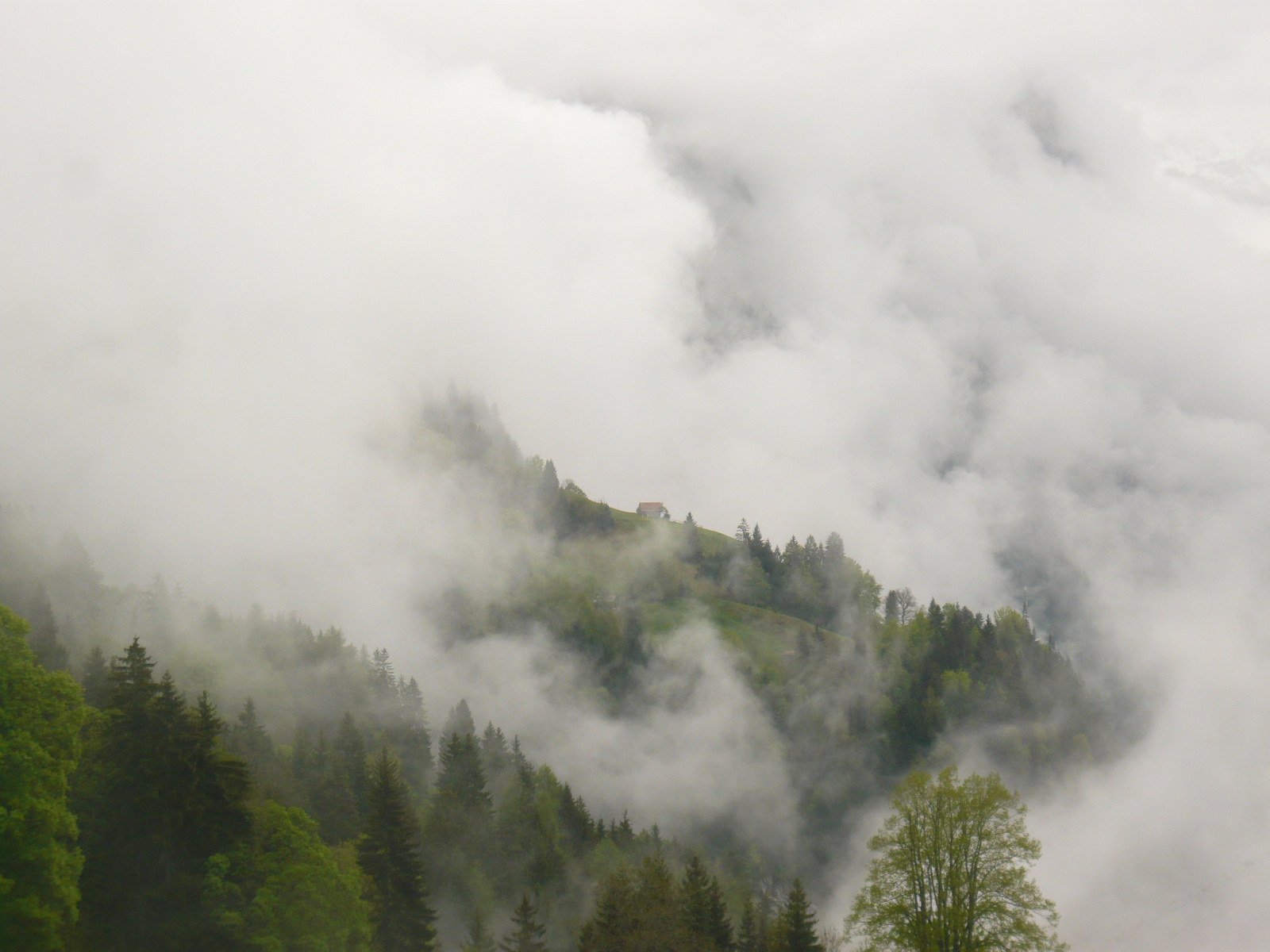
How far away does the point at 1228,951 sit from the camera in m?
146

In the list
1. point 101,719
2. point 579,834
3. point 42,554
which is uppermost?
point 42,554

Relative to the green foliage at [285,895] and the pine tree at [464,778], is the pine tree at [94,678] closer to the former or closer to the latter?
the green foliage at [285,895]

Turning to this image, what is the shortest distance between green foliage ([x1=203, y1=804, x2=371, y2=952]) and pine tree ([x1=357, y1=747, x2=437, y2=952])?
294cm

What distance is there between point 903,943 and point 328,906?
27012 millimetres

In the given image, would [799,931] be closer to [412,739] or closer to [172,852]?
[172,852]

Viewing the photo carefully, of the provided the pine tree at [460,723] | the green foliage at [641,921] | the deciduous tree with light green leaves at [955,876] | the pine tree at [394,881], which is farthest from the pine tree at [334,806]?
the deciduous tree with light green leaves at [955,876]

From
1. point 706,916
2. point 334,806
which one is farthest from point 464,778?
point 706,916

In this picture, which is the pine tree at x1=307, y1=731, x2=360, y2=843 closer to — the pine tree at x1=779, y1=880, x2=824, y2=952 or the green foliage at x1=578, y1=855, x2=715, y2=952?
the green foliage at x1=578, y1=855, x2=715, y2=952

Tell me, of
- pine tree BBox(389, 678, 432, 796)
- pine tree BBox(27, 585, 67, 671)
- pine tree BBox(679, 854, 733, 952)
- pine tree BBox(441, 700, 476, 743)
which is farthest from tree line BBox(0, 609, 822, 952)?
pine tree BBox(441, 700, 476, 743)

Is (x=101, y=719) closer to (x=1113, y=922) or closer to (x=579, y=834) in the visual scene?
(x=579, y=834)

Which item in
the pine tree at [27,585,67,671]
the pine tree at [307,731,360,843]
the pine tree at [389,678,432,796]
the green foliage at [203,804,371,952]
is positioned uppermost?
the pine tree at [389,678,432,796]

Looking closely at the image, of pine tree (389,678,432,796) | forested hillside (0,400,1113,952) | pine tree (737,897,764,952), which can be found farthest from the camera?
pine tree (389,678,432,796)

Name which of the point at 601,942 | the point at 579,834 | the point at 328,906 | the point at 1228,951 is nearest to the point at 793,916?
the point at 601,942

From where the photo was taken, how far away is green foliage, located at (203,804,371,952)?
44969 millimetres
